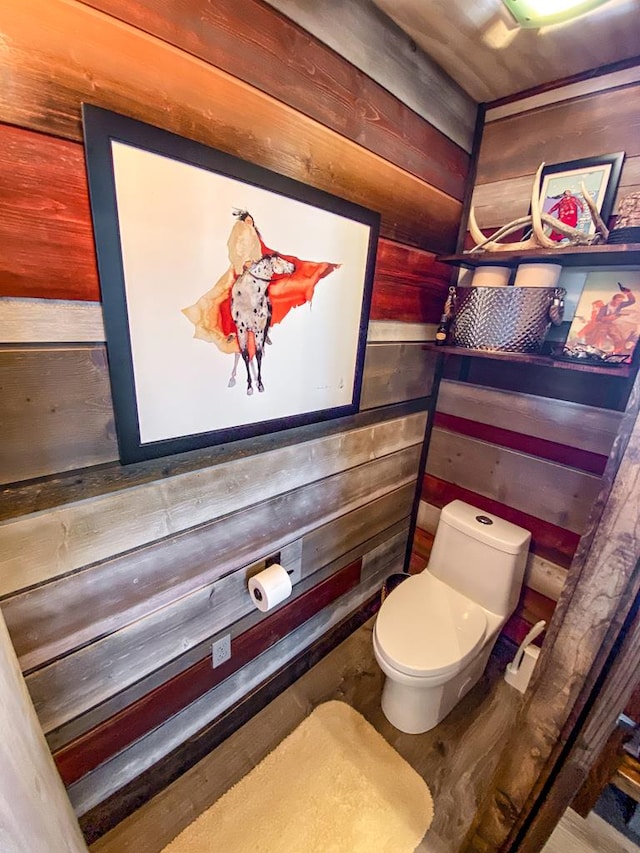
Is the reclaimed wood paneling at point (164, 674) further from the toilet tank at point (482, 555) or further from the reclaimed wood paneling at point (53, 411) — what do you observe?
the reclaimed wood paneling at point (53, 411)

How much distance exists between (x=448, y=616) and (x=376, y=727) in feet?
1.82

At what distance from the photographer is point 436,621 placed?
156 cm

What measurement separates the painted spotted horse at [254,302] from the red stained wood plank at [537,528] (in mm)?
1300

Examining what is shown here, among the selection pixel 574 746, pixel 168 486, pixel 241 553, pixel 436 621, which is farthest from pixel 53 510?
pixel 436 621

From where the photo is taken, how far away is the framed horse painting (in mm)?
782

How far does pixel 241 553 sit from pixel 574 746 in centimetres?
99

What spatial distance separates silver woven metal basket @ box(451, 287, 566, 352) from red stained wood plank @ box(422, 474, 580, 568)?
29.8 inches

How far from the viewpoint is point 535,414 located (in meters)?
1.58

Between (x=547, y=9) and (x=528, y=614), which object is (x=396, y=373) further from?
(x=528, y=614)

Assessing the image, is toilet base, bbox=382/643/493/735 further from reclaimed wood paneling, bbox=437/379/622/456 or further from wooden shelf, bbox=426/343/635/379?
wooden shelf, bbox=426/343/635/379

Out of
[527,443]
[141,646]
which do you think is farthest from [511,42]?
[141,646]

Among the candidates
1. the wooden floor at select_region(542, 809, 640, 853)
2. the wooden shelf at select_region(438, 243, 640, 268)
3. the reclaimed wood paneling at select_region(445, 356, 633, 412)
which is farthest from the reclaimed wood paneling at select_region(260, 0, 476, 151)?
the wooden floor at select_region(542, 809, 640, 853)

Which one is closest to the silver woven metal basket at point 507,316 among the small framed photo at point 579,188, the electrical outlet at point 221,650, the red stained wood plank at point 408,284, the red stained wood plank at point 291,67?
the red stained wood plank at point 408,284

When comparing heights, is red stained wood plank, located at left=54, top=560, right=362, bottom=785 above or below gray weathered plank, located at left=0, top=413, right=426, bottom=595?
below
